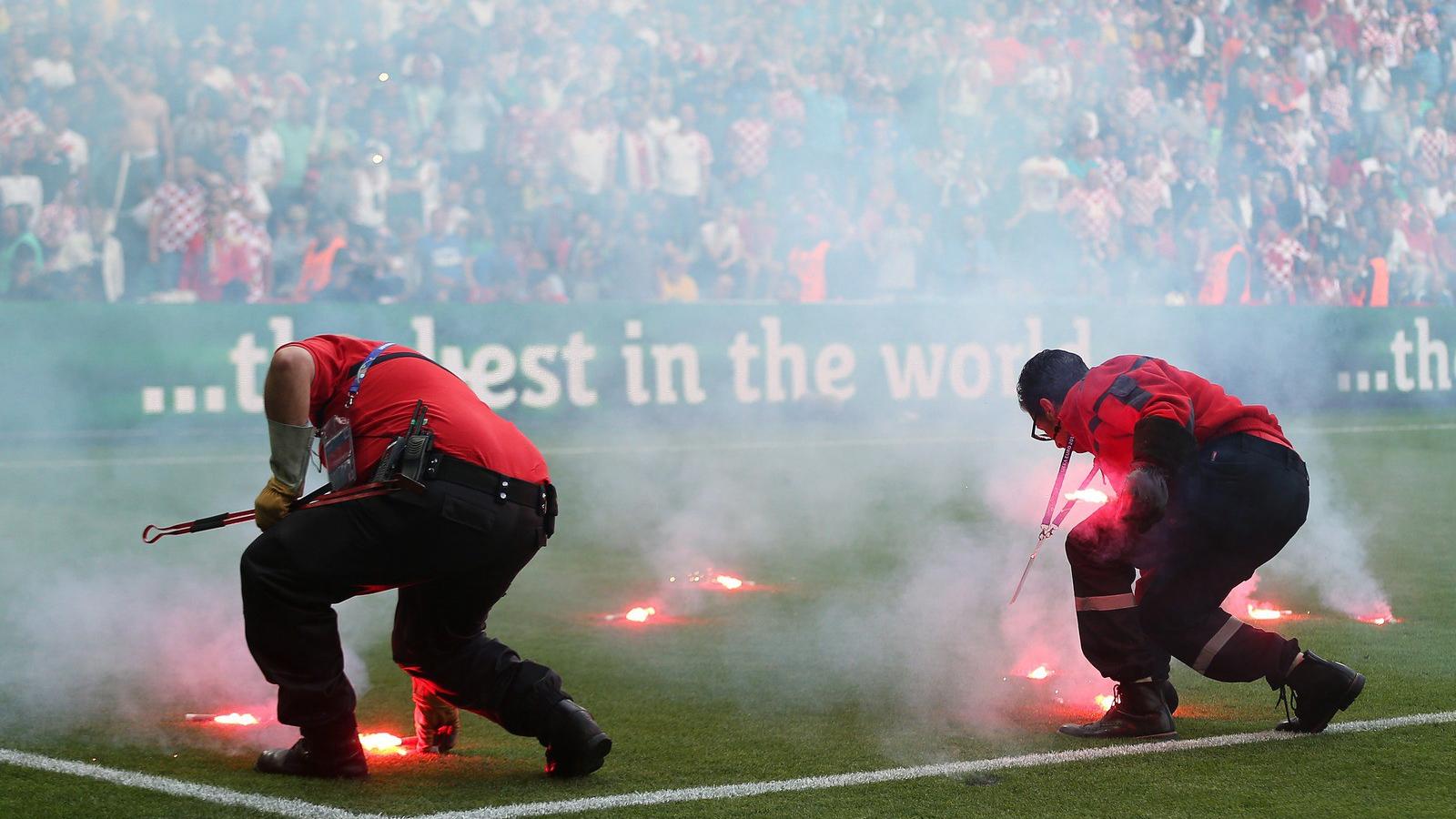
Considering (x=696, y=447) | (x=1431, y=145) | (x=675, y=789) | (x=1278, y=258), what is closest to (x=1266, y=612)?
(x=675, y=789)

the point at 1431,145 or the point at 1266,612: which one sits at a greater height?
the point at 1431,145

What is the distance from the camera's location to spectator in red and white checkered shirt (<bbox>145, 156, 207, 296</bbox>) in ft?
32.0

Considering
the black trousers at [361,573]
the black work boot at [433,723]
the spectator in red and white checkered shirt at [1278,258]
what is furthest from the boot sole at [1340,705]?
the spectator in red and white checkered shirt at [1278,258]

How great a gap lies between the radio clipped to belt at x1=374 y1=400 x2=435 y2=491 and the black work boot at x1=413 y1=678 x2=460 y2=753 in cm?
75

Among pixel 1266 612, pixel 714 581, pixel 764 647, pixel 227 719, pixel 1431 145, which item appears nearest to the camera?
pixel 227 719

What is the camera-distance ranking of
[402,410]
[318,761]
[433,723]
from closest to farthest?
[402,410]
[318,761]
[433,723]

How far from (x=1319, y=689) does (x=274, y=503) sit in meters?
2.62

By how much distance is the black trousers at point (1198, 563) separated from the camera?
12.5 feet

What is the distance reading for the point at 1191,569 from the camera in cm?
390

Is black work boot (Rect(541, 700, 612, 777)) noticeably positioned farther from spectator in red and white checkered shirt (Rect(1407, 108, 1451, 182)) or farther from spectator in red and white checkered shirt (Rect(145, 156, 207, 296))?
spectator in red and white checkered shirt (Rect(1407, 108, 1451, 182))

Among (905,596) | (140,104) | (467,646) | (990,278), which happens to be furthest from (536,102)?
(467,646)

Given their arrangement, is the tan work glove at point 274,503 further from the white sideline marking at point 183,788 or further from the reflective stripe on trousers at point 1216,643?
the reflective stripe on trousers at point 1216,643

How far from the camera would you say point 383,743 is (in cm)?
392

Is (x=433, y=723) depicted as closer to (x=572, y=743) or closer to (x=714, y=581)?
(x=572, y=743)
